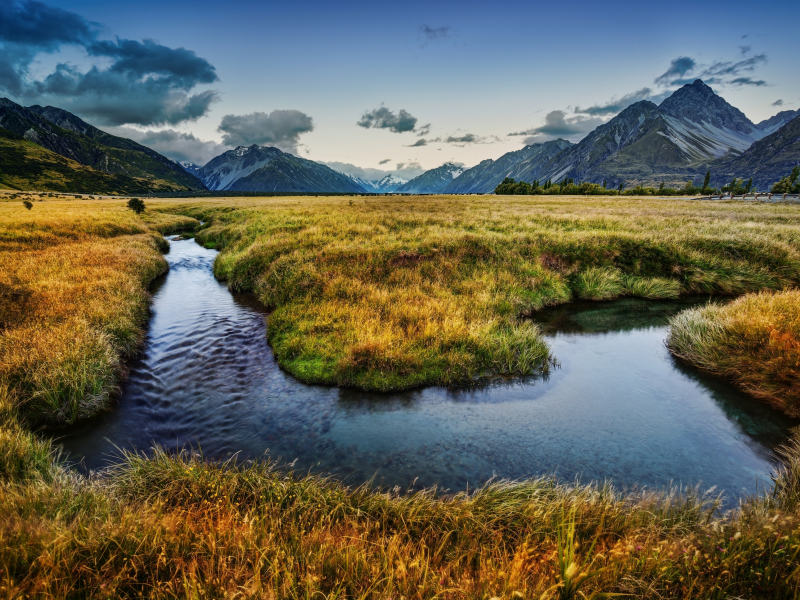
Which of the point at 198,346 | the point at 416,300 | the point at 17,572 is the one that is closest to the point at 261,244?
the point at 198,346

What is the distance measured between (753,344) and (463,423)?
28.5 ft

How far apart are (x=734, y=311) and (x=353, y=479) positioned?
13119mm

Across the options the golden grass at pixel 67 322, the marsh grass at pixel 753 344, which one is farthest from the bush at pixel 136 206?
the marsh grass at pixel 753 344

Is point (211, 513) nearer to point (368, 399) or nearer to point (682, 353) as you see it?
point (368, 399)

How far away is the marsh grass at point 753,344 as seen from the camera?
8.38 m

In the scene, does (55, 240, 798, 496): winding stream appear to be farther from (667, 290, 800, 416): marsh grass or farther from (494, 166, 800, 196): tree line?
(494, 166, 800, 196): tree line

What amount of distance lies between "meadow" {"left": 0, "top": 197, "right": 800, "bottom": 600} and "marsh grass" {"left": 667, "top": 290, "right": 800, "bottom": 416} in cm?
204

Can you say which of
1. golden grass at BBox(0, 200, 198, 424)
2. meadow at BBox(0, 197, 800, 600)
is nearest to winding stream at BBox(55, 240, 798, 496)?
meadow at BBox(0, 197, 800, 600)

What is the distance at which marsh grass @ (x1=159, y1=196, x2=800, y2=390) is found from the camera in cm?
1017

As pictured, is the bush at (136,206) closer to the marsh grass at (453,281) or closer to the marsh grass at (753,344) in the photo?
the marsh grass at (453,281)

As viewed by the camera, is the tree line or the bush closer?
→ the bush

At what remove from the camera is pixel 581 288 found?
17.2 m

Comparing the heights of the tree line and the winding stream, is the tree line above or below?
above

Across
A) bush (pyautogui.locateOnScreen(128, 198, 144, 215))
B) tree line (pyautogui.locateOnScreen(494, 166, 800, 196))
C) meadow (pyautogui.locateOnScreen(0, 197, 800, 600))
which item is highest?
tree line (pyautogui.locateOnScreen(494, 166, 800, 196))
